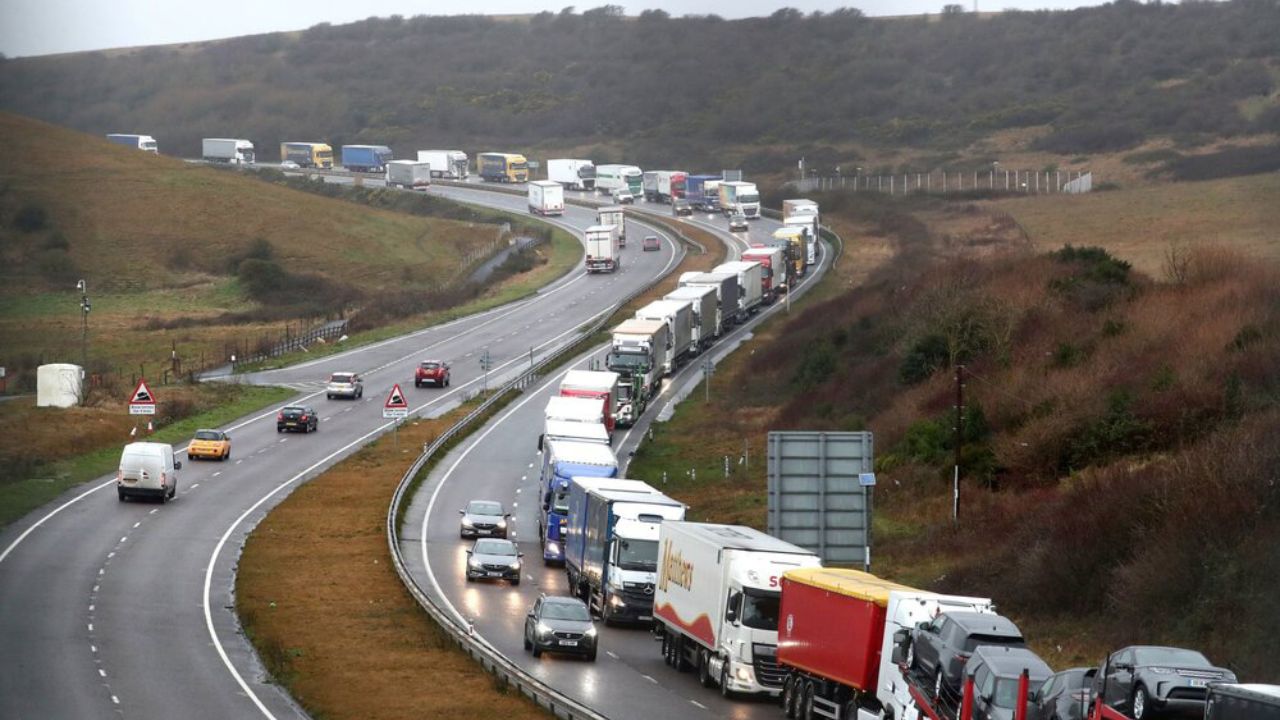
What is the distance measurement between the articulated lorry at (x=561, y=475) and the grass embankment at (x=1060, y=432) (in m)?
5.70

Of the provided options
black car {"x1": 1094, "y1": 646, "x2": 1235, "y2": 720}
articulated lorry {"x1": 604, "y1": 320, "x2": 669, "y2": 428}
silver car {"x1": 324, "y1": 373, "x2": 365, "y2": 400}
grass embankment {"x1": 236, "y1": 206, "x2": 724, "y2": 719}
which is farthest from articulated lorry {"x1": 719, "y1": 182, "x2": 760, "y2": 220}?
black car {"x1": 1094, "y1": 646, "x2": 1235, "y2": 720}

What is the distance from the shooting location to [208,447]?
228 ft

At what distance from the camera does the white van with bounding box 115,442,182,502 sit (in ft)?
193

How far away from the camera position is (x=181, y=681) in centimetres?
3544

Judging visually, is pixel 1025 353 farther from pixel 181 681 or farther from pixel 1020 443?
pixel 181 681

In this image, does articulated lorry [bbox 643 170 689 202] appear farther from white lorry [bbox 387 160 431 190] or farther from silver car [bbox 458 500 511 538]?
silver car [bbox 458 500 511 538]

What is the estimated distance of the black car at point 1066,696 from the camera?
76.6ft

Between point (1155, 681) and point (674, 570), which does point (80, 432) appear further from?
point (1155, 681)

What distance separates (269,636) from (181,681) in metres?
5.53

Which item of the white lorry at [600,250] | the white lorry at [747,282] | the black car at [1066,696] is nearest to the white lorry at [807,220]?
the white lorry at [600,250]

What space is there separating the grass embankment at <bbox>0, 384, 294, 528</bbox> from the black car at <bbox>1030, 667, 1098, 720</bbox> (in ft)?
130

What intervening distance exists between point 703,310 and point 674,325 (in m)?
7.14

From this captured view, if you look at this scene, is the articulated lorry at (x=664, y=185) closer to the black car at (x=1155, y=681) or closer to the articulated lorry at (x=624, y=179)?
the articulated lorry at (x=624, y=179)

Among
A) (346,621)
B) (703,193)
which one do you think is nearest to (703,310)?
(346,621)
